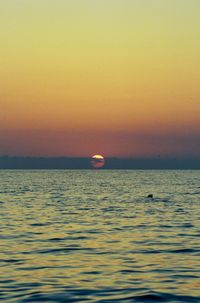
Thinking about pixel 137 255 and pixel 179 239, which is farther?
pixel 179 239

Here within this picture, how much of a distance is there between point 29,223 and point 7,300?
27.3 metres

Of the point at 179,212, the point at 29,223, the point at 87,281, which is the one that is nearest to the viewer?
the point at 87,281

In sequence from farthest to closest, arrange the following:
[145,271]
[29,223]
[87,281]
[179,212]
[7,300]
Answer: [179,212], [29,223], [145,271], [87,281], [7,300]

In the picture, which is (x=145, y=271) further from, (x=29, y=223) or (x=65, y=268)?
(x=29, y=223)

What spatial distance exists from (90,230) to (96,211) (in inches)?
756

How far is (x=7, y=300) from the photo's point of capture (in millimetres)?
20203

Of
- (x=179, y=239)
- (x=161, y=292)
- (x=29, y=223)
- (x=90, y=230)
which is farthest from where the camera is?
(x=29, y=223)

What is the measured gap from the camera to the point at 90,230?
4216 cm

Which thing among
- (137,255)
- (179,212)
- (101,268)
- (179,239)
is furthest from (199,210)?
(101,268)

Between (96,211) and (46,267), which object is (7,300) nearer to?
(46,267)

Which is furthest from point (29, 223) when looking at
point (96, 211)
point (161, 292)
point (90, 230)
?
point (161, 292)

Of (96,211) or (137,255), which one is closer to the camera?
(137,255)

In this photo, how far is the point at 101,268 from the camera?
1025 inches

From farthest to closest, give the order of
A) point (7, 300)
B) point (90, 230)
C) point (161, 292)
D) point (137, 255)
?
point (90, 230) < point (137, 255) < point (161, 292) < point (7, 300)
